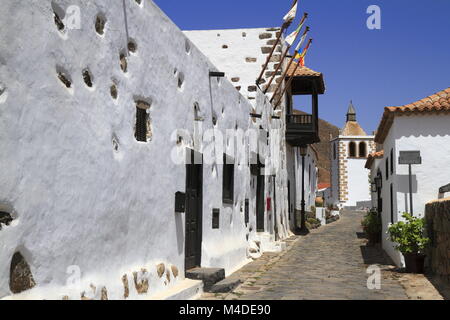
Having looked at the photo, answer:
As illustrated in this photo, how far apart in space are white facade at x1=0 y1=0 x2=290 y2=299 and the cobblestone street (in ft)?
A: 3.90

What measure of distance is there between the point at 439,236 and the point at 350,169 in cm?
4866

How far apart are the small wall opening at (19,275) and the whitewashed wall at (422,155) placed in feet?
26.2

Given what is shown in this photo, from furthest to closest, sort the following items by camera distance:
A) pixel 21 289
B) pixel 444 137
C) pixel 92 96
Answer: pixel 444 137
pixel 92 96
pixel 21 289

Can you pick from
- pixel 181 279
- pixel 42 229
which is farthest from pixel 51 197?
pixel 181 279

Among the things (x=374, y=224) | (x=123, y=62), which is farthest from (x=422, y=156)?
(x=123, y=62)

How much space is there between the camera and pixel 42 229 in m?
3.93

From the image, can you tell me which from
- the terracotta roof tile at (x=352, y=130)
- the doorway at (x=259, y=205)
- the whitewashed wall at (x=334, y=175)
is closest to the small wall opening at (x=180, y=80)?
the doorway at (x=259, y=205)

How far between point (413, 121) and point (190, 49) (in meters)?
5.11

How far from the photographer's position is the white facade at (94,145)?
3.69m

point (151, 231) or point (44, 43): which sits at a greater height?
point (44, 43)

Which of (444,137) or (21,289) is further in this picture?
(444,137)

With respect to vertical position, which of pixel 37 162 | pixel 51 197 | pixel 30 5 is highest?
pixel 30 5

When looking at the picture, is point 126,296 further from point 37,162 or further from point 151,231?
point 37,162

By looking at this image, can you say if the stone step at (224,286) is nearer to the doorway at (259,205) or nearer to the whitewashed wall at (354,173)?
the doorway at (259,205)
